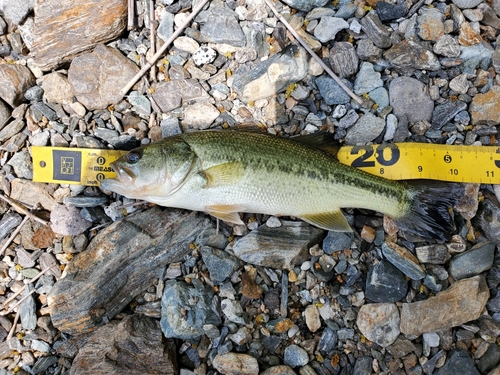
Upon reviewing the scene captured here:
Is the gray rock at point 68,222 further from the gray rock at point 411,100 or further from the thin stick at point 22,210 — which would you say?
the gray rock at point 411,100

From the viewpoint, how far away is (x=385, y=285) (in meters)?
4.34

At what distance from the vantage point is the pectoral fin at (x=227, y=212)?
4137 mm

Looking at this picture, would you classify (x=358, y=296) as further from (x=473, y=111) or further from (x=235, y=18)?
(x=235, y=18)

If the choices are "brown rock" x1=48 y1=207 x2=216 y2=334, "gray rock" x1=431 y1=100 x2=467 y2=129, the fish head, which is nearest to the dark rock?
"gray rock" x1=431 y1=100 x2=467 y2=129

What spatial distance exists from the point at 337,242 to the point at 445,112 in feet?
6.56

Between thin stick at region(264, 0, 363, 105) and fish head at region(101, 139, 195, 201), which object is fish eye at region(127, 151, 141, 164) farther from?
thin stick at region(264, 0, 363, 105)

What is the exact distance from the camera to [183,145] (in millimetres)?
4059

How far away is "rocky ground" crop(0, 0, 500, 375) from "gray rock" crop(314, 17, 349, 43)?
0.7 inches

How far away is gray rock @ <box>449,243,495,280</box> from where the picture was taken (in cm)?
434

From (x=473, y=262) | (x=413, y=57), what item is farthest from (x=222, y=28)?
(x=473, y=262)

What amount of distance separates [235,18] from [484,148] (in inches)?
130

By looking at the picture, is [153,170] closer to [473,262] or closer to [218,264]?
[218,264]

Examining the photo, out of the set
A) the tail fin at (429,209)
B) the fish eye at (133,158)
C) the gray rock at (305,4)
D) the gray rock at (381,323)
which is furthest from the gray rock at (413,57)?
the fish eye at (133,158)

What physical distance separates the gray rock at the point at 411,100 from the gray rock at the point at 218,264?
103 inches
